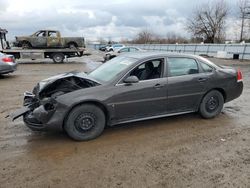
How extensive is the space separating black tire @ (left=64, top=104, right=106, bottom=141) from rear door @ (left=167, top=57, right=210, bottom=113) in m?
1.48

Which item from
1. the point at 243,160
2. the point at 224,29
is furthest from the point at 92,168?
the point at 224,29

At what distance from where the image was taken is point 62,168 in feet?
11.0

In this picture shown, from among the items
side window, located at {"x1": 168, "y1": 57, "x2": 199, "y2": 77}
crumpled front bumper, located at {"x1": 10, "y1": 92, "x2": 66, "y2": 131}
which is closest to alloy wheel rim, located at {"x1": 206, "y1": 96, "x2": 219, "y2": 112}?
side window, located at {"x1": 168, "y1": 57, "x2": 199, "y2": 77}

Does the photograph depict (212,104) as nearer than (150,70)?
No

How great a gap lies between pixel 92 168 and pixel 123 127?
1636 millimetres

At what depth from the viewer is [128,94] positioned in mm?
4441

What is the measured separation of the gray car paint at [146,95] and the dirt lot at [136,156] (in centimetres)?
34

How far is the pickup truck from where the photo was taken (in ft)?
68.6

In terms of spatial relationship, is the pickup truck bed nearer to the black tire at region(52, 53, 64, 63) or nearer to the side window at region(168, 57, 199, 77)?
the black tire at region(52, 53, 64, 63)

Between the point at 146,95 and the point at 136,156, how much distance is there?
4.33 feet

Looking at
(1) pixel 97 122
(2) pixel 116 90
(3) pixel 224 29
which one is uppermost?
(3) pixel 224 29

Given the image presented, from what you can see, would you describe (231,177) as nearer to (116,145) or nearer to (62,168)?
(116,145)

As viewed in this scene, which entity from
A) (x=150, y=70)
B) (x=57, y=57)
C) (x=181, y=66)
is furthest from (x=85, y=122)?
(x=57, y=57)

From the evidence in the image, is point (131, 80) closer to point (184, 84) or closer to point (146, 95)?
point (146, 95)
